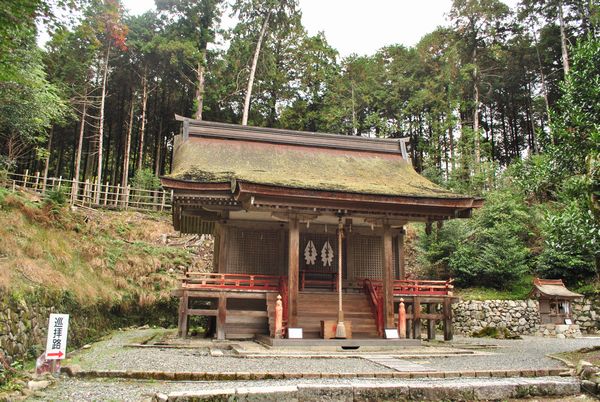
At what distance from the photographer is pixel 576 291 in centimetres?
1980

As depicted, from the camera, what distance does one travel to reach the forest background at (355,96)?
21203 mm

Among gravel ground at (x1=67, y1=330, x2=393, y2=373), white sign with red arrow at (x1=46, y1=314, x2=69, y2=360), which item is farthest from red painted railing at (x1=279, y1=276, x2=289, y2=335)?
white sign with red arrow at (x1=46, y1=314, x2=69, y2=360)

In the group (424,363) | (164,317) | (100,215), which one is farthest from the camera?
(100,215)

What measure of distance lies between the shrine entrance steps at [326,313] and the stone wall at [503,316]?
7.93m

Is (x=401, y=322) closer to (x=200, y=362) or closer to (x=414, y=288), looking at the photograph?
(x=414, y=288)

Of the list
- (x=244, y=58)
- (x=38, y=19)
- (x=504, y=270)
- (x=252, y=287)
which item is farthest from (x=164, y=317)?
(x=244, y=58)

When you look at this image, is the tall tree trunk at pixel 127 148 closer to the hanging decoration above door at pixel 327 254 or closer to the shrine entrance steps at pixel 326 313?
the hanging decoration above door at pixel 327 254

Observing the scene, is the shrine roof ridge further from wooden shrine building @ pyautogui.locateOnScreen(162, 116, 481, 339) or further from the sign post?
the sign post

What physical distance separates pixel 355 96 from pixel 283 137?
65.6ft

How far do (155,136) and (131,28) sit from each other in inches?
373

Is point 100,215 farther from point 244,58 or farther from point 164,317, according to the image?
point 244,58

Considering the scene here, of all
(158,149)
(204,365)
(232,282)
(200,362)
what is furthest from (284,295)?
(158,149)

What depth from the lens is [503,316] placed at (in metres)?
19.3

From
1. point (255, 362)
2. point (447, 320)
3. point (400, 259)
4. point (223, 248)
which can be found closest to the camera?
point (255, 362)
